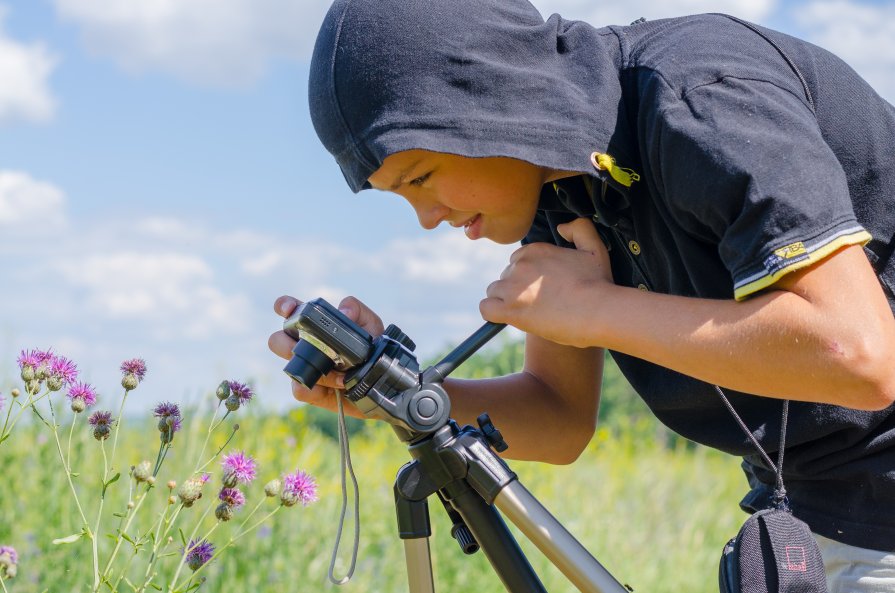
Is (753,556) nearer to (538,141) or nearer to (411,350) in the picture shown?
(411,350)

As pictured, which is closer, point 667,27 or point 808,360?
point 808,360

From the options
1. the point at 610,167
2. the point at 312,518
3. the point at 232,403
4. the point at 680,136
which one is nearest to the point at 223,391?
the point at 232,403

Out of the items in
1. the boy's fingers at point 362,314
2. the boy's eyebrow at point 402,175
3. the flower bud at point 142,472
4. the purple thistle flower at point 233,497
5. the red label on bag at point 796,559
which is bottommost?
the red label on bag at point 796,559

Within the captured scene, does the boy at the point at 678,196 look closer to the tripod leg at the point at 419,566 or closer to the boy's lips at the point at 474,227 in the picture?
the boy's lips at the point at 474,227

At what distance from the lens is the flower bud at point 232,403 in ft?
5.77

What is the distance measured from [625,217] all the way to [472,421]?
55 centimetres

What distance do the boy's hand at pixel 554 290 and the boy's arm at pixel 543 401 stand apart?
43cm

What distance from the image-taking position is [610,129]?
1679mm

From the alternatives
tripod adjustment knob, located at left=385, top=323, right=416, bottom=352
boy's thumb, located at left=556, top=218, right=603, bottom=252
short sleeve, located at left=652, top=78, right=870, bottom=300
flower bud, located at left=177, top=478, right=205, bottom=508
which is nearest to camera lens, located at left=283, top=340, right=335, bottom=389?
tripod adjustment knob, located at left=385, top=323, right=416, bottom=352

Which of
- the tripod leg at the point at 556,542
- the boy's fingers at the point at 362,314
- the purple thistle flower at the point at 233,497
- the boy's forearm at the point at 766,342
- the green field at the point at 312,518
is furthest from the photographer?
the green field at the point at 312,518

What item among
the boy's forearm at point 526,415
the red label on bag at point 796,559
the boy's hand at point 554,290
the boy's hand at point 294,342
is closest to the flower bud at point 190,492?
the boy's hand at point 294,342

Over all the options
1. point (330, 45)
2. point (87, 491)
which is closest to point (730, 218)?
point (330, 45)

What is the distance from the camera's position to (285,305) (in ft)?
5.99

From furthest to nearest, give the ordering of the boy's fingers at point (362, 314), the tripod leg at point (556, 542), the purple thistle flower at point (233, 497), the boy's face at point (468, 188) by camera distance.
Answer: the boy's fingers at point (362, 314) → the boy's face at point (468, 188) → the purple thistle flower at point (233, 497) → the tripod leg at point (556, 542)
